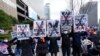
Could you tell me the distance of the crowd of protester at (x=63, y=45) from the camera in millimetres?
15820

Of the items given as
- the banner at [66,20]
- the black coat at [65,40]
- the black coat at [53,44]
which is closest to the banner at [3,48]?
the black coat at [53,44]

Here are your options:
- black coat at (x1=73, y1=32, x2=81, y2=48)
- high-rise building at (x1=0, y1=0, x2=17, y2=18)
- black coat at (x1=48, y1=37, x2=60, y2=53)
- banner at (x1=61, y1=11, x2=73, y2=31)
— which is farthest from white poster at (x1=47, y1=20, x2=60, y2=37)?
high-rise building at (x1=0, y1=0, x2=17, y2=18)

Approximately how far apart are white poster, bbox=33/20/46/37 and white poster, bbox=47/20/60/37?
0.46m

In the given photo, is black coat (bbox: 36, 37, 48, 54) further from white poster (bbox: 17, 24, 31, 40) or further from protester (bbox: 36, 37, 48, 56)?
white poster (bbox: 17, 24, 31, 40)

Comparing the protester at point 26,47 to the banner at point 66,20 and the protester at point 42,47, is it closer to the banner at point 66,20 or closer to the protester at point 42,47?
the protester at point 42,47

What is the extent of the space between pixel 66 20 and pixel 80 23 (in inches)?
27.4

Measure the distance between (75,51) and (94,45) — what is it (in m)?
0.93

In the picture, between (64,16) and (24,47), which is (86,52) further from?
(24,47)

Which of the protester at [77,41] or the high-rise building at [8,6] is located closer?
the protester at [77,41]

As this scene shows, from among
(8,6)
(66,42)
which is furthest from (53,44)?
(8,6)

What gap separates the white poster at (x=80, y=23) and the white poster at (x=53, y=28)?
0.94 meters

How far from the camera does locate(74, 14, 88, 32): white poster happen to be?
735 inches

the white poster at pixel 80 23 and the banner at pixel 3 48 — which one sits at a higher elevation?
the white poster at pixel 80 23

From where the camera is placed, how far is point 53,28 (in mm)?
18078
